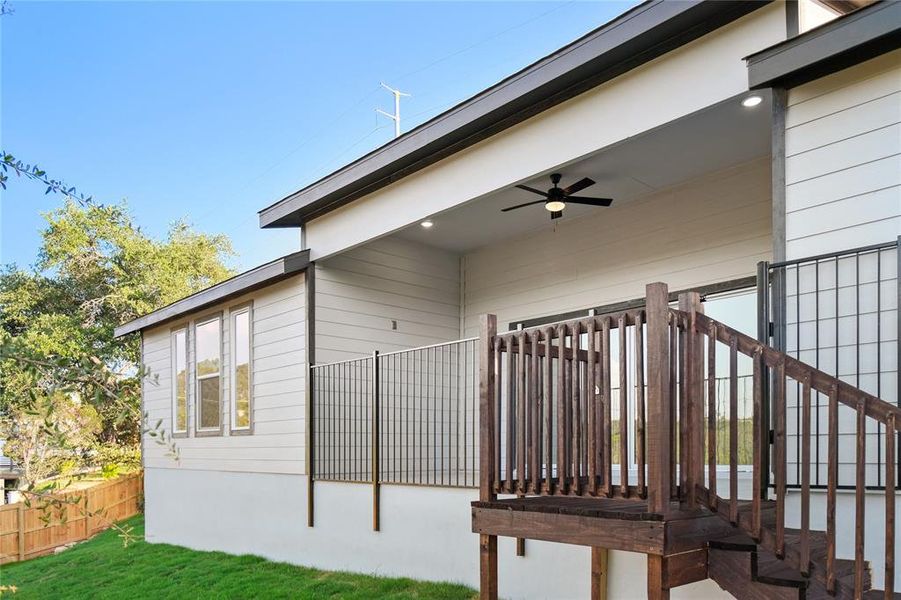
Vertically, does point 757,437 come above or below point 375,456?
above

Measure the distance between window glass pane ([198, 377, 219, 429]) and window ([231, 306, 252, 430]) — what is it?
1.71 feet

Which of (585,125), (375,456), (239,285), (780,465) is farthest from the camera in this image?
(239,285)

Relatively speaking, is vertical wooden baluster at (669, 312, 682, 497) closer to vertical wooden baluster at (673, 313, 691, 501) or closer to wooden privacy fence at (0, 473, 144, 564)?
vertical wooden baluster at (673, 313, 691, 501)

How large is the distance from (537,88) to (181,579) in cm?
621

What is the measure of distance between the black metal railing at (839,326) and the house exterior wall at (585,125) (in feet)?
4.06

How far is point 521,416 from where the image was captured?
3.98 meters

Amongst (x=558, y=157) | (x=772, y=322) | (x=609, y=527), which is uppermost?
(x=558, y=157)

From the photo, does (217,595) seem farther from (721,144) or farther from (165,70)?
(165,70)

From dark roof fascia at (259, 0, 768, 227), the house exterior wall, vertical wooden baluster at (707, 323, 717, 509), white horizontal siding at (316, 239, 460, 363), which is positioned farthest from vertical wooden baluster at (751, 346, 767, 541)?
white horizontal siding at (316, 239, 460, 363)

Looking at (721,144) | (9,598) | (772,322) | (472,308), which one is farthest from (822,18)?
(9,598)

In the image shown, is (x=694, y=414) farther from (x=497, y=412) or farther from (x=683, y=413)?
(x=497, y=412)

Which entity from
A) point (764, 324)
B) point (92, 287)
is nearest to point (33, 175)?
point (764, 324)

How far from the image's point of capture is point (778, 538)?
10.1ft

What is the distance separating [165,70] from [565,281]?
77.6 ft
